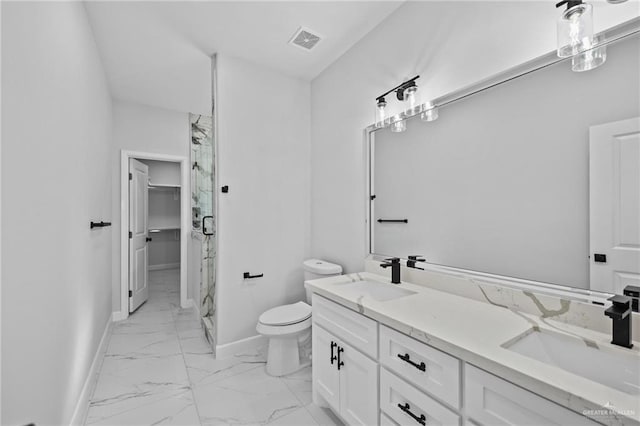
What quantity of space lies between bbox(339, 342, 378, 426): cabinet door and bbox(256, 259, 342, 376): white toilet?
716 millimetres

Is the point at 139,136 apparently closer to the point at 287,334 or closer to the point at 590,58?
the point at 287,334

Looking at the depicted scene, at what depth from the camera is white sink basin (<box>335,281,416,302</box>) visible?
1.80 metres

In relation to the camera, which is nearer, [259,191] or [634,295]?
[634,295]

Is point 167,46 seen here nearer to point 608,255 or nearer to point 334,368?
point 334,368

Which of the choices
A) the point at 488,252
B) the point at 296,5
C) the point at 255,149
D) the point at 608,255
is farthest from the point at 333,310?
the point at 296,5

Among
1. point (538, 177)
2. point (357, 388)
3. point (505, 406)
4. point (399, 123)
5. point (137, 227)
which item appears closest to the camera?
point (505, 406)

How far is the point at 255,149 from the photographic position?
271cm

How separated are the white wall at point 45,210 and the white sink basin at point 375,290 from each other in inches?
55.6

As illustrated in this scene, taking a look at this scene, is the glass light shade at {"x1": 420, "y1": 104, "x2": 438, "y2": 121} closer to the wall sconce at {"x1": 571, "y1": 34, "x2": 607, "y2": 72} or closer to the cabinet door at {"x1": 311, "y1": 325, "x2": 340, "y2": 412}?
the wall sconce at {"x1": 571, "y1": 34, "x2": 607, "y2": 72}

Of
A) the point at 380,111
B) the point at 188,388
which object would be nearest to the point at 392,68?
the point at 380,111

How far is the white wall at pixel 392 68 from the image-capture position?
137cm

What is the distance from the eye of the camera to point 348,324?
153 centimetres

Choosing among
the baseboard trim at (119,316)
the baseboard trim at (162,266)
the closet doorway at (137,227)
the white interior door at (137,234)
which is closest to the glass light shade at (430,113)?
the closet doorway at (137,227)

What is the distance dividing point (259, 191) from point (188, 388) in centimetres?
168
